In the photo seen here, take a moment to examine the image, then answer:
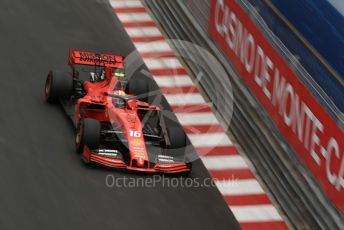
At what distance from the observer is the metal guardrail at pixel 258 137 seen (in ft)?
46.5

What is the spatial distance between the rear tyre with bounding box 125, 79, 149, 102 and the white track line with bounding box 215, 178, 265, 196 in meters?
2.12

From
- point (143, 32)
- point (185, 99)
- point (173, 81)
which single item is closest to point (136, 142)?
point (185, 99)

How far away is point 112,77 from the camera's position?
1639cm

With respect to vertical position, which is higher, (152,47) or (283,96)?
(152,47)

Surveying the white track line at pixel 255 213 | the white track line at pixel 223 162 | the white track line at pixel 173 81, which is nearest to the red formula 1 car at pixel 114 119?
the white track line at pixel 223 162

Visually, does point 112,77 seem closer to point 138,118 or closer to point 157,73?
point 138,118

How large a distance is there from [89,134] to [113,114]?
2.67ft

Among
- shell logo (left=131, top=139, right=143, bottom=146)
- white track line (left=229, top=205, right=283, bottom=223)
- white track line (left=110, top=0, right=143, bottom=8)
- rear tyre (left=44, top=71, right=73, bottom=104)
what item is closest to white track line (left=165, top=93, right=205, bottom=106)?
rear tyre (left=44, top=71, right=73, bottom=104)

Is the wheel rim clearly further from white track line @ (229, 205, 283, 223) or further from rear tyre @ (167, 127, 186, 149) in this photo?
white track line @ (229, 205, 283, 223)

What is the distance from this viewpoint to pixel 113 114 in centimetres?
1557

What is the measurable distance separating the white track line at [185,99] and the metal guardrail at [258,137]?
0.19 meters

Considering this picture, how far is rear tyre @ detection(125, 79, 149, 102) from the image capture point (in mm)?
16688

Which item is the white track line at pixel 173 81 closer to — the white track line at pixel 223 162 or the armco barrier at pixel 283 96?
the armco barrier at pixel 283 96

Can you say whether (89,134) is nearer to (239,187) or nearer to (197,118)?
(239,187)
